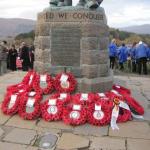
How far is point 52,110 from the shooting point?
7.40 metres

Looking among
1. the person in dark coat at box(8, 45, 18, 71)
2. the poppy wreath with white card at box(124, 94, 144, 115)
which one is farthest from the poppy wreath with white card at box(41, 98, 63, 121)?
the person in dark coat at box(8, 45, 18, 71)

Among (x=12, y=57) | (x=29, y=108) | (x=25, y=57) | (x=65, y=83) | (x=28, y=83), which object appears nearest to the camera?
(x=29, y=108)

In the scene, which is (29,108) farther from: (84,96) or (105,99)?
(105,99)

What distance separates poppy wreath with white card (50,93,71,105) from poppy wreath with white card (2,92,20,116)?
0.66 meters

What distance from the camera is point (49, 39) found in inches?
331

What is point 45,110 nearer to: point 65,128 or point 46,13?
point 65,128

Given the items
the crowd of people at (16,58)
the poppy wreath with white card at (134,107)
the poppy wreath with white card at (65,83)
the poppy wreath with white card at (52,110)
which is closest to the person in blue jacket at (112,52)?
the crowd of people at (16,58)

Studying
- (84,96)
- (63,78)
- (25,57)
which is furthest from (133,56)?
(84,96)

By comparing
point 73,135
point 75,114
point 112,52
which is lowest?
point 73,135

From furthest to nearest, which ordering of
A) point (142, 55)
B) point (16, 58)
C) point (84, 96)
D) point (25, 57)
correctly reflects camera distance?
point (16, 58) → point (25, 57) → point (142, 55) → point (84, 96)

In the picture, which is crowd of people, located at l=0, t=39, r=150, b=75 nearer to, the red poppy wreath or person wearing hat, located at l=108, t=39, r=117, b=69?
person wearing hat, located at l=108, t=39, r=117, b=69

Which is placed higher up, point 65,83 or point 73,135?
point 65,83

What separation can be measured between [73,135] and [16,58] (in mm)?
11556

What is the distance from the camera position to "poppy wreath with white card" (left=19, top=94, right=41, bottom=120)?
291 inches
